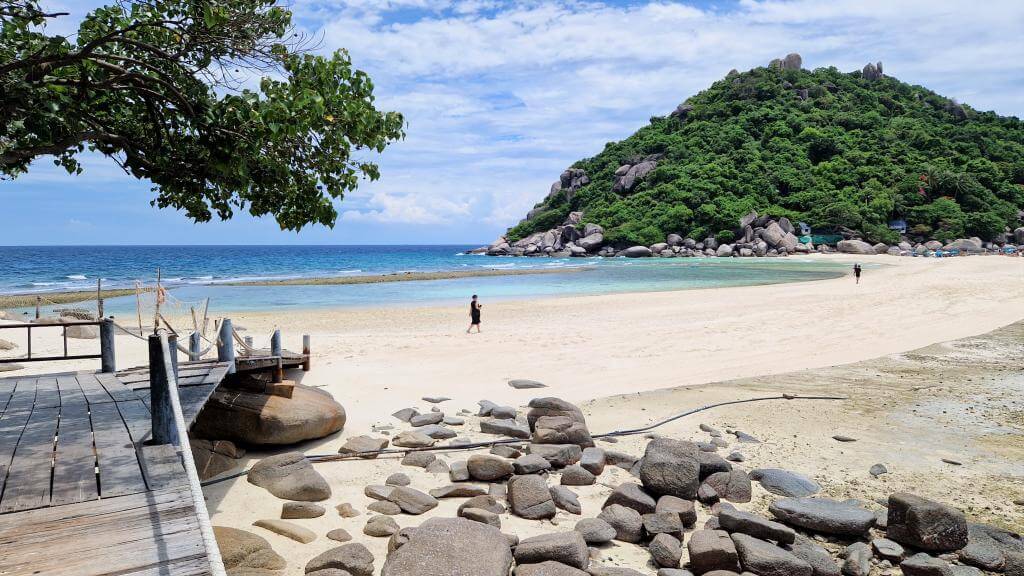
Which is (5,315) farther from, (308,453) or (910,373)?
(910,373)

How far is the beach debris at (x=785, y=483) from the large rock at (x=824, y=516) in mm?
475

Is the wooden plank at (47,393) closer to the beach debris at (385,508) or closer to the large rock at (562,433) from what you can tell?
the beach debris at (385,508)

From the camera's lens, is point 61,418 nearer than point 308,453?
Yes

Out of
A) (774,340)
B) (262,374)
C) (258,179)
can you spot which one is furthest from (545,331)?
(258,179)

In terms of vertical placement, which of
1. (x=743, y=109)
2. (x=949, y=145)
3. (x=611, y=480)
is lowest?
(x=611, y=480)

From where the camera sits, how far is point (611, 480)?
23.2 ft

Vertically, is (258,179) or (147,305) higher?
(258,179)

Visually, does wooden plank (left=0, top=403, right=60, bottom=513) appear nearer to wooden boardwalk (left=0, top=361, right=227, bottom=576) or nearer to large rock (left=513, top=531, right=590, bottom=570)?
wooden boardwalk (left=0, top=361, right=227, bottom=576)

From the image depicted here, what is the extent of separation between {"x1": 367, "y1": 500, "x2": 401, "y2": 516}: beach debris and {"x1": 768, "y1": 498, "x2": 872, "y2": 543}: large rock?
375 cm

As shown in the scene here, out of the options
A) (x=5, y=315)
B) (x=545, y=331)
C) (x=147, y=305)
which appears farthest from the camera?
(x=147, y=305)

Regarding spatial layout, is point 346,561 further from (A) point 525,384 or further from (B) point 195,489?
(A) point 525,384

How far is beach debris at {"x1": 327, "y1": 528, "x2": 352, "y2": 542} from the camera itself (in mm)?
5547

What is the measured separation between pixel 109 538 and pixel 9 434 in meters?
2.69

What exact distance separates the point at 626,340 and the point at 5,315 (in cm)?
2401
